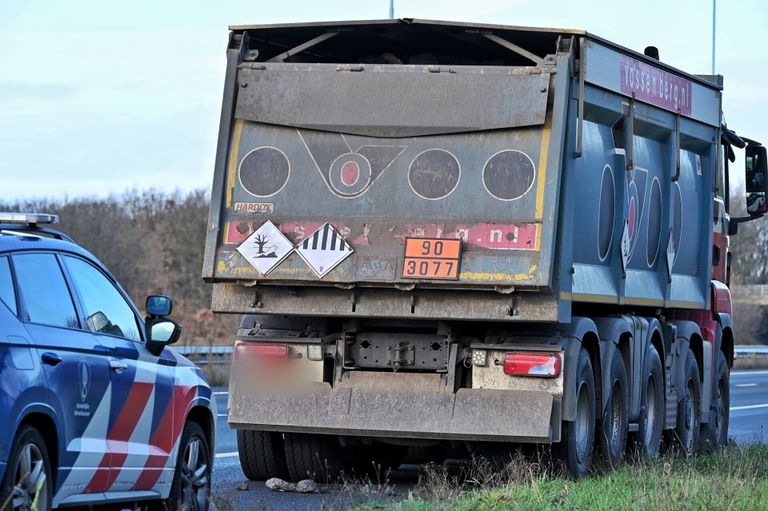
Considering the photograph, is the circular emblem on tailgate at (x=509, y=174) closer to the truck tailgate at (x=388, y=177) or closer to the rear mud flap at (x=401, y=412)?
the truck tailgate at (x=388, y=177)

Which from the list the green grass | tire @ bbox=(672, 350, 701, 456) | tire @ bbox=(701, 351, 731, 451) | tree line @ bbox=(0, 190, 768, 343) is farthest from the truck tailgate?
tree line @ bbox=(0, 190, 768, 343)

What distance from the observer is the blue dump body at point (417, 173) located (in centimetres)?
1115

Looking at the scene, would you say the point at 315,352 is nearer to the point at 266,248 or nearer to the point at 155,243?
the point at 266,248

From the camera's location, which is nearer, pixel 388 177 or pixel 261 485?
pixel 388 177

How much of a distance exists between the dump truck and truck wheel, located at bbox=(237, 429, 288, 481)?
0.05ft

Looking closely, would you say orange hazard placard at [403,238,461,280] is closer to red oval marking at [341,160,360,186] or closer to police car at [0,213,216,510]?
red oval marking at [341,160,360,186]

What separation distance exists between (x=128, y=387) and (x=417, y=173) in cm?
390

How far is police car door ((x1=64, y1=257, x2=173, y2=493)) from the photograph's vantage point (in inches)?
313

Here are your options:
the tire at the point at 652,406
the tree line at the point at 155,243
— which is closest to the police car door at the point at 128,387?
the tire at the point at 652,406

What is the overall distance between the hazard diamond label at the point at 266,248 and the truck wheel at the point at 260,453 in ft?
4.96

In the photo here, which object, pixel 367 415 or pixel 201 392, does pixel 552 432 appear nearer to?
pixel 367 415

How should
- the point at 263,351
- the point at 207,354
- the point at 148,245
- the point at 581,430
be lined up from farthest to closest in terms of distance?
the point at 148,245 → the point at 207,354 → the point at 581,430 → the point at 263,351

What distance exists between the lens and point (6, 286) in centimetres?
709

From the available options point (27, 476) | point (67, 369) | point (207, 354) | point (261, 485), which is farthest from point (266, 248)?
point (207, 354)
